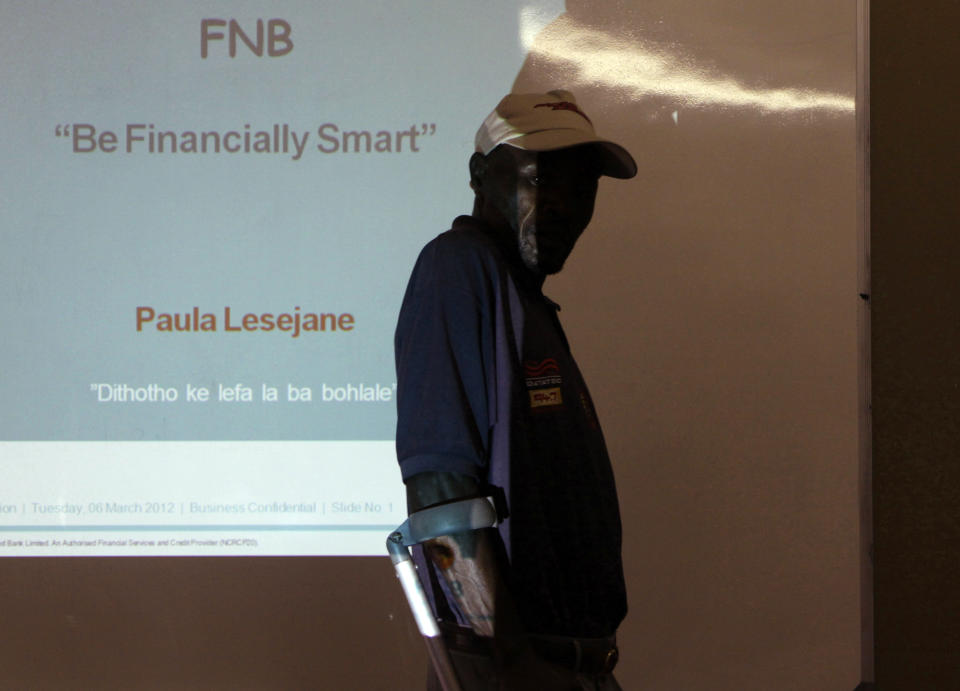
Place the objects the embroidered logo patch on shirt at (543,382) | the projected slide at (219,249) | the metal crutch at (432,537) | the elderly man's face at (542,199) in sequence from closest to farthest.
→ the metal crutch at (432,537) < the embroidered logo patch on shirt at (543,382) < the elderly man's face at (542,199) < the projected slide at (219,249)

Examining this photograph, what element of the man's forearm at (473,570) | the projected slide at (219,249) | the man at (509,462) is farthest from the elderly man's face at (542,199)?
the projected slide at (219,249)

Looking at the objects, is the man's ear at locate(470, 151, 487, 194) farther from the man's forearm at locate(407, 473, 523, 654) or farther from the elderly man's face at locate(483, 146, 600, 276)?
the man's forearm at locate(407, 473, 523, 654)

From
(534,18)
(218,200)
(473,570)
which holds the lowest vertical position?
(473,570)

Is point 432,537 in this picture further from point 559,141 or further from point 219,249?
point 219,249

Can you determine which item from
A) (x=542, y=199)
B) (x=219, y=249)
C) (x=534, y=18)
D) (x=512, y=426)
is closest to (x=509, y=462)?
(x=512, y=426)

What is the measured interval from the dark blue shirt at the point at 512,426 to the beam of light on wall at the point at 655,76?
92 cm

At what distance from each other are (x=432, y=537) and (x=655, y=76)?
129 centimetres

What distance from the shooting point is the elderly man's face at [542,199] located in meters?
1.29

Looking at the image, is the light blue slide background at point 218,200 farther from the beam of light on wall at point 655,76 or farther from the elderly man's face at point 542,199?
the elderly man's face at point 542,199

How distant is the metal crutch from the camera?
1.04 m

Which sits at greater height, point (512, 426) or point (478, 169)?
point (478, 169)

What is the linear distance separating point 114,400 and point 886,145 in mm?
1757

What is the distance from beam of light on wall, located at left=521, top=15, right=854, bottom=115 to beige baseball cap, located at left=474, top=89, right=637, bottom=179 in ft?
2.13

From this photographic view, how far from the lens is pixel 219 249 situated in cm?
196
